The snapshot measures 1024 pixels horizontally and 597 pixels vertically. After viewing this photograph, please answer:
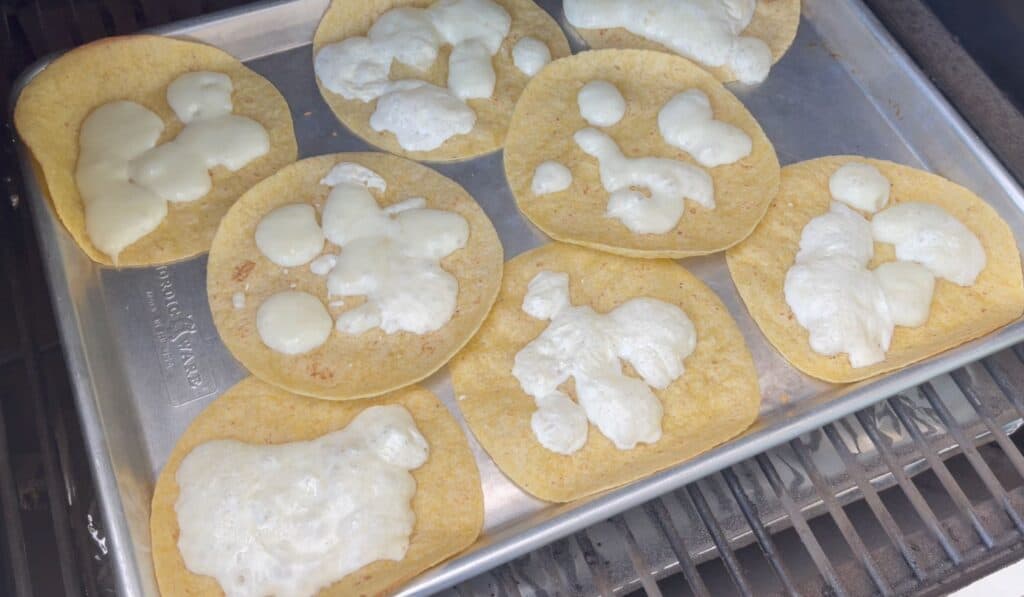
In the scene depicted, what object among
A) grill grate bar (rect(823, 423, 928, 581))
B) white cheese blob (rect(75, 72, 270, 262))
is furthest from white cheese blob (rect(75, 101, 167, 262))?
grill grate bar (rect(823, 423, 928, 581))

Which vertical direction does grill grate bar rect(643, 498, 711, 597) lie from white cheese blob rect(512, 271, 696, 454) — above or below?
below

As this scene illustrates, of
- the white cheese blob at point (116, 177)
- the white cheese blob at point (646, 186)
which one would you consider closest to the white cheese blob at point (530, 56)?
the white cheese blob at point (646, 186)

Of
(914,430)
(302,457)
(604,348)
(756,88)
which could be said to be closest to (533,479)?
(604,348)

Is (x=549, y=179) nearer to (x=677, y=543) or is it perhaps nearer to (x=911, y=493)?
(x=677, y=543)

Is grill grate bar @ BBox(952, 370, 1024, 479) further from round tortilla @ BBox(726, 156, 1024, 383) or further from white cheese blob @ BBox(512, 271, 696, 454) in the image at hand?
white cheese blob @ BBox(512, 271, 696, 454)

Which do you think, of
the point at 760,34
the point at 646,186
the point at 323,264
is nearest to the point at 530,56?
the point at 646,186
